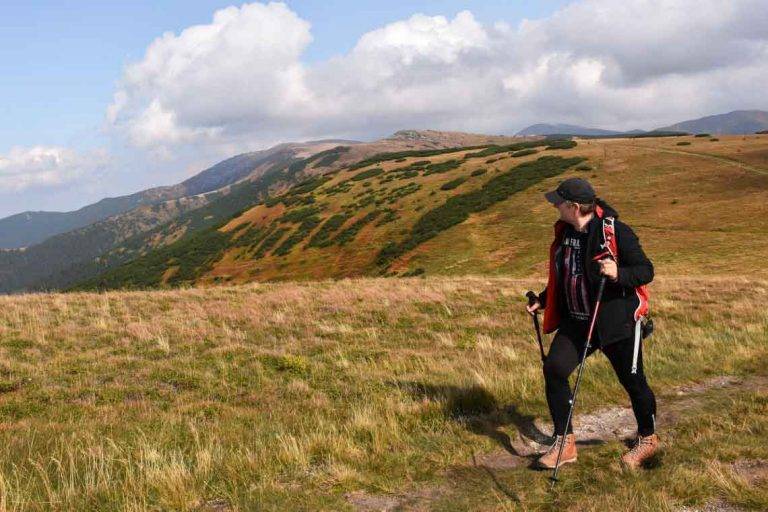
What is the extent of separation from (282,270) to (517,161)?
30.7 m

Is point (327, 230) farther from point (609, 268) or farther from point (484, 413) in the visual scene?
point (609, 268)

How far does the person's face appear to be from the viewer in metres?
4.69

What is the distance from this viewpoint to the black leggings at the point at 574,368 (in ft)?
15.7

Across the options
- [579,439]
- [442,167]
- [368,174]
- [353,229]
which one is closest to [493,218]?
[353,229]

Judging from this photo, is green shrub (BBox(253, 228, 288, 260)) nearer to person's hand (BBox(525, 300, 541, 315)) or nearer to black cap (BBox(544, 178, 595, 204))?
person's hand (BBox(525, 300, 541, 315))

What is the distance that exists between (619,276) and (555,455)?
1.78 m

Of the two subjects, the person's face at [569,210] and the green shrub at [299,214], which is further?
the green shrub at [299,214]

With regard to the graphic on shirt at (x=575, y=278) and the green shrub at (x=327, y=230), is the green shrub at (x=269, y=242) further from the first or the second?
the graphic on shirt at (x=575, y=278)

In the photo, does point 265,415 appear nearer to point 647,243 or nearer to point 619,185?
point 647,243

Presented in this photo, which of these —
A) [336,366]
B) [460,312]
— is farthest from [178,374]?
[460,312]

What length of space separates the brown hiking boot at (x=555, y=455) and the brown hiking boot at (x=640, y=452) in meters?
0.45

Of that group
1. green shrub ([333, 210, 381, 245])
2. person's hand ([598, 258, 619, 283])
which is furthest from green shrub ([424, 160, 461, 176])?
person's hand ([598, 258, 619, 283])

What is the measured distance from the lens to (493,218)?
42.7 meters

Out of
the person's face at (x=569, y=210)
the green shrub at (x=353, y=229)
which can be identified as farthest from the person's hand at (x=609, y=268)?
the green shrub at (x=353, y=229)
